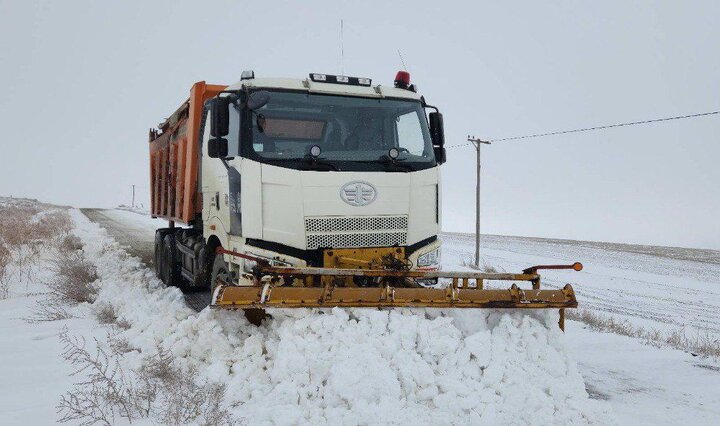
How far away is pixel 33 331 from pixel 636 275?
18953 mm

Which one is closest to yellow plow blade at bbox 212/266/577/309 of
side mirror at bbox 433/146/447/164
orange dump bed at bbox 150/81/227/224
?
side mirror at bbox 433/146/447/164

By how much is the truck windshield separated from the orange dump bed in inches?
80.4

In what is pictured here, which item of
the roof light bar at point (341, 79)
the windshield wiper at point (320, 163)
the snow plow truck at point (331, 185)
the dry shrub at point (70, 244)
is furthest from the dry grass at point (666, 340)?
the dry shrub at point (70, 244)

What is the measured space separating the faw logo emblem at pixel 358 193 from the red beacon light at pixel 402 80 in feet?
5.36

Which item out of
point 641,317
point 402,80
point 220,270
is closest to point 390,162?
point 402,80

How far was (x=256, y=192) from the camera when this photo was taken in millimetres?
5418

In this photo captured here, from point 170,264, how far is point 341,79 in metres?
4.89

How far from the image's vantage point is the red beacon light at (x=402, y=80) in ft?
21.4

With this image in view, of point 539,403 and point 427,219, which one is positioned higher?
point 427,219

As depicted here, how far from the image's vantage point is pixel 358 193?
5543 mm

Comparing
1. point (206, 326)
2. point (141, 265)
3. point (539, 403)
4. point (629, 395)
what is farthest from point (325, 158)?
point (141, 265)

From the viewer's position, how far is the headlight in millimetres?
5961

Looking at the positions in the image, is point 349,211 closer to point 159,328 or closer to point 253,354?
point 253,354

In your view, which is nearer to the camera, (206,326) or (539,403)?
(539,403)
